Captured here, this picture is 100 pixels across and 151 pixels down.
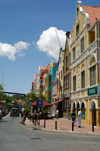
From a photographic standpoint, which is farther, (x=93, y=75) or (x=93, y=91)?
(x=93, y=75)

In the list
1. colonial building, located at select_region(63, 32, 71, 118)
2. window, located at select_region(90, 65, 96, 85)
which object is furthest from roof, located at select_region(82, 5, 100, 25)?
colonial building, located at select_region(63, 32, 71, 118)

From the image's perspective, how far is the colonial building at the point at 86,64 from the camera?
70.1 feet

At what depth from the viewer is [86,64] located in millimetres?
24719

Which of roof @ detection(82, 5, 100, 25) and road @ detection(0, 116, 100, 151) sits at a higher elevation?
roof @ detection(82, 5, 100, 25)

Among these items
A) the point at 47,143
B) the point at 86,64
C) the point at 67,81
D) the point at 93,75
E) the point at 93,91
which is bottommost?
the point at 47,143

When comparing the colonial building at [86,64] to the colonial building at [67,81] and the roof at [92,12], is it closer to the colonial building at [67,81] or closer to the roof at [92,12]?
the roof at [92,12]

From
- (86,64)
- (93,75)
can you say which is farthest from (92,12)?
(93,75)

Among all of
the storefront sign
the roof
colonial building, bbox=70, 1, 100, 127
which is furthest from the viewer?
the roof

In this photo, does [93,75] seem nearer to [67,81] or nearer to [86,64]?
[86,64]

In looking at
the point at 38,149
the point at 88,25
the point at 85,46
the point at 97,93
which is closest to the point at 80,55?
the point at 85,46

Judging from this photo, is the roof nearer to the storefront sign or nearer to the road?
the storefront sign

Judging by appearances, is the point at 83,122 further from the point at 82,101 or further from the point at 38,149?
the point at 38,149

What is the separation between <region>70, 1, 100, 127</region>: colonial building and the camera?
2138cm

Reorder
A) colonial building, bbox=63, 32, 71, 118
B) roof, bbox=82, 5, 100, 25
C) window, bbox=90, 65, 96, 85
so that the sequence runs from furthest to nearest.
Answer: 1. colonial building, bbox=63, 32, 71, 118
2. roof, bbox=82, 5, 100, 25
3. window, bbox=90, 65, 96, 85
